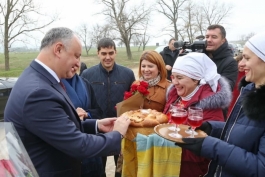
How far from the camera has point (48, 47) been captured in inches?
68.0

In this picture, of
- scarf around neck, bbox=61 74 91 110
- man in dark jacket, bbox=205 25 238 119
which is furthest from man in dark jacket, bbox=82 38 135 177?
man in dark jacket, bbox=205 25 238 119

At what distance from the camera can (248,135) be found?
1.60 m

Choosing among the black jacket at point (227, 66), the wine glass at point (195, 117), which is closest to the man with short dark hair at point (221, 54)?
the black jacket at point (227, 66)

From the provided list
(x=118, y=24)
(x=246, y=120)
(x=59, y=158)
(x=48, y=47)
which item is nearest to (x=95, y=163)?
(x=59, y=158)

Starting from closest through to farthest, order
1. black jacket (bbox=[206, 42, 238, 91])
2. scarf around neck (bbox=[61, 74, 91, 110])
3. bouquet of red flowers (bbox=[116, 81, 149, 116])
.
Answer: bouquet of red flowers (bbox=[116, 81, 149, 116])
scarf around neck (bbox=[61, 74, 91, 110])
black jacket (bbox=[206, 42, 238, 91])

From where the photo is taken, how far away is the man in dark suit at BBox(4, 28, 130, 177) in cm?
155

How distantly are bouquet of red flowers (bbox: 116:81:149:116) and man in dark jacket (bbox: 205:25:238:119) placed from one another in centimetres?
176

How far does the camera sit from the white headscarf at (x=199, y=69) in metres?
2.41

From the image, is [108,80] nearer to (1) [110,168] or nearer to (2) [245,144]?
(1) [110,168]

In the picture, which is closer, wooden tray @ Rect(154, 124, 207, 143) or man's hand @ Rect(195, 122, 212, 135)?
wooden tray @ Rect(154, 124, 207, 143)

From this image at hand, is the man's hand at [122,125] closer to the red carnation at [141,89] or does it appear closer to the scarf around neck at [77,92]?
the red carnation at [141,89]

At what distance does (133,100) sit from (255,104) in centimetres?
132

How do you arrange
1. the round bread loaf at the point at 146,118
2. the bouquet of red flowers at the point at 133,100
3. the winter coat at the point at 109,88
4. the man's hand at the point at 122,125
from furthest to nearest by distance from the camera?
the winter coat at the point at 109,88, the bouquet of red flowers at the point at 133,100, the round bread loaf at the point at 146,118, the man's hand at the point at 122,125

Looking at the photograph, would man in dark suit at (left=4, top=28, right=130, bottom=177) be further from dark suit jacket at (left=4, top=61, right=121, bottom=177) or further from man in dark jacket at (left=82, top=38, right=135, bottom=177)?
man in dark jacket at (left=82, top=38, right=135, bottom=177)
